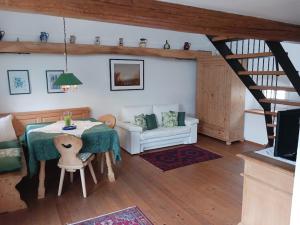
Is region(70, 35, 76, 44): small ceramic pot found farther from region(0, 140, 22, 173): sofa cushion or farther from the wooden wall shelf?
region(0, 140, 22, 173): sofa cushion

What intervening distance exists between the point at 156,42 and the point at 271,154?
4.01 meters

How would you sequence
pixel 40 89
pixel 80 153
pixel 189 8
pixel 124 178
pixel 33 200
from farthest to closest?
pixel 40 89 → pixel 124 178 → pixel 80 153 → pixel 33 200 → pixel 189 8

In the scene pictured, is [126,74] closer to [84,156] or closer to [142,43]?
[142,43]

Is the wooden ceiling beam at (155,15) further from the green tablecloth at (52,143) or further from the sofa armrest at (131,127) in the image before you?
the sofa armrest at (131,127)

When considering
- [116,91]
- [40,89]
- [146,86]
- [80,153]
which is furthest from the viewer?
[146,86]

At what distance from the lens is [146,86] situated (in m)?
5.64

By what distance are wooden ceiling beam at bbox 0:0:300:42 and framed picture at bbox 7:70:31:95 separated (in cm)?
333

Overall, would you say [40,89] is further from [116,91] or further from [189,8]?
[189,8]

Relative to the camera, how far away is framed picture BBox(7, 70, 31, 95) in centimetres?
425

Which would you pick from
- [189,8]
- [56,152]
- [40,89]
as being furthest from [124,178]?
[189,8]

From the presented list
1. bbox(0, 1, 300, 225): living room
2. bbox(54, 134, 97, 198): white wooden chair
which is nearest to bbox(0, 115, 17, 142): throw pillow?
bbox(0, 1, 300, 225): living room

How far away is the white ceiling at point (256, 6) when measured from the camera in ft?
5.55

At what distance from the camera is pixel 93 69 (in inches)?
195

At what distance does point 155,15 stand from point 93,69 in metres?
3.53
